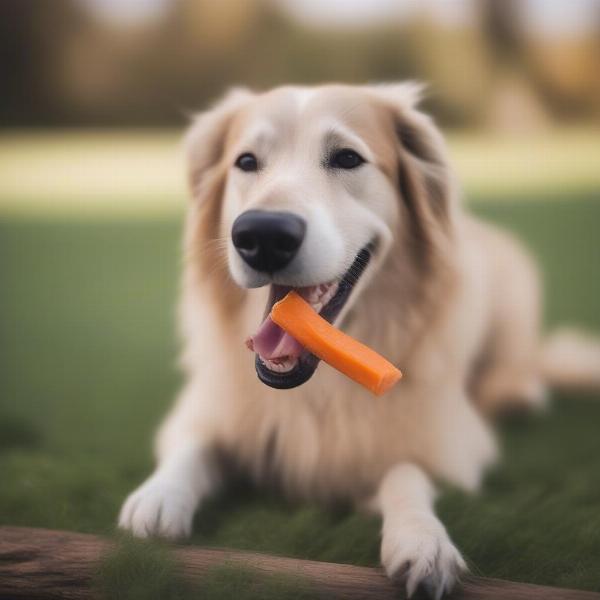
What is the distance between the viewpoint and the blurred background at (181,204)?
79.0 inches

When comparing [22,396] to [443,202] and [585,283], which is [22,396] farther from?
[585,283]

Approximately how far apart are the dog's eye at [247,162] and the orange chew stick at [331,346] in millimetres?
515

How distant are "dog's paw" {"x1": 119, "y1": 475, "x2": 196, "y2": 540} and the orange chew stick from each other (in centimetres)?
55

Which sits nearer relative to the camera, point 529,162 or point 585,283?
point 585,283

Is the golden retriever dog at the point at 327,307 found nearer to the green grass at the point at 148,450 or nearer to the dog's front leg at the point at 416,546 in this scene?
the dog's front leg at the point at 416,546

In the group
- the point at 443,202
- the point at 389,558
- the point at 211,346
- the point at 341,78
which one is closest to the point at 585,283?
the point at 443,202

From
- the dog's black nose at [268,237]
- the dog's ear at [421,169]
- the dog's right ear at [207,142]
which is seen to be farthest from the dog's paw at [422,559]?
the dog's right ear at [207,142]

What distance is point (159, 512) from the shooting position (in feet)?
5.96

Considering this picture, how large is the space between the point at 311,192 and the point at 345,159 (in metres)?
0.23

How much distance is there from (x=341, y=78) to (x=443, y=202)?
859 centimetres

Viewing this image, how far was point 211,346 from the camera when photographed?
92.3 inches

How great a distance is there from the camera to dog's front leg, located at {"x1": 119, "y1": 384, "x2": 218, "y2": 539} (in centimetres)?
179

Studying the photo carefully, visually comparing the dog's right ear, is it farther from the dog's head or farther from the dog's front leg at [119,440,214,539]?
the dog's front leg at [119,440,214,539]

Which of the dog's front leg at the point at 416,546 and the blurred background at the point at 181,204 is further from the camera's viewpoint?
the blurred background at the point at 181,204
